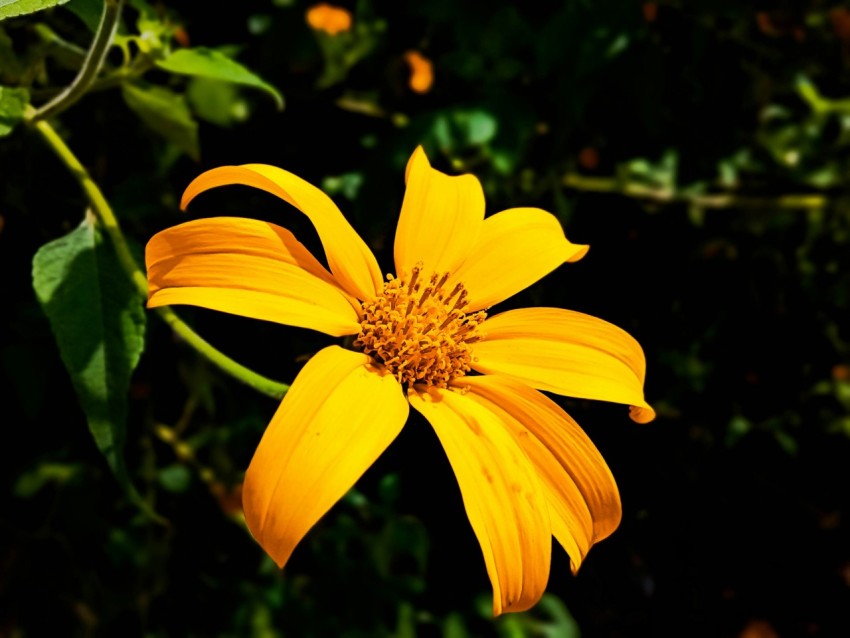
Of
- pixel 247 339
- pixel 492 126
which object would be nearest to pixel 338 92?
pixel 492 126

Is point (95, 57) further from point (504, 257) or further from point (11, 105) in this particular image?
point (504, 257)

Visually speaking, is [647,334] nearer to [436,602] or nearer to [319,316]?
[436,602]

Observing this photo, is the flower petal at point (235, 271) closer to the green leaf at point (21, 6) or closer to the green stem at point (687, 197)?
the green leaf at point (21, 6)

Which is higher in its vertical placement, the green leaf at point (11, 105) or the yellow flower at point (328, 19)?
the green leaf at point (11, 105)

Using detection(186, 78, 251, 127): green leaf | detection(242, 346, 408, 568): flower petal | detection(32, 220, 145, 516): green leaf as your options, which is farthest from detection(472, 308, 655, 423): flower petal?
detection(186, 78, 251, 127): green leaf

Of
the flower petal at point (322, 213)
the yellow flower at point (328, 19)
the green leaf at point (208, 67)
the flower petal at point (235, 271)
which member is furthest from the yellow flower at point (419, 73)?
the flower petal at point (235, 271)

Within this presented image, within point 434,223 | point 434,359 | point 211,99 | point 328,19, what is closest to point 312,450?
point 434,359

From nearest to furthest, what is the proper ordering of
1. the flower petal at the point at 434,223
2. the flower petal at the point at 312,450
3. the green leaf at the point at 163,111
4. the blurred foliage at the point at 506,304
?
the flower petal at the point at 312,450, the flower petal at the point at 434,223, the green leaf at the point at 163,111, the blurred foliage at the point at 506,304
